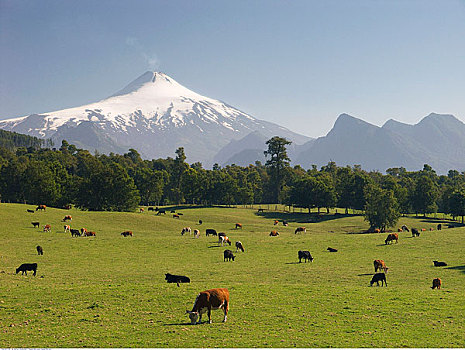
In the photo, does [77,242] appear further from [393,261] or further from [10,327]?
[393,261]

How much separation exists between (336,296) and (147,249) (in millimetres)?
25424

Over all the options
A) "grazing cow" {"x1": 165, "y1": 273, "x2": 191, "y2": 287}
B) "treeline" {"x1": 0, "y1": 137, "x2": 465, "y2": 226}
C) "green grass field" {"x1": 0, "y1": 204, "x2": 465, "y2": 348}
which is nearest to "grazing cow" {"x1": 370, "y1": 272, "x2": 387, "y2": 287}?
"green grass field" {"x1": 0, "y1": 204, "x2": 465, "y2": 348}

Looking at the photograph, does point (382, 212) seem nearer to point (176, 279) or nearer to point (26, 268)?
point (176, 279)

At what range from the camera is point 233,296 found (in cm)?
2011

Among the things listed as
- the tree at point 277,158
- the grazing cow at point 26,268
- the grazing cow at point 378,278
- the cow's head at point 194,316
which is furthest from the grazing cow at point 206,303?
the tree at point 277,158

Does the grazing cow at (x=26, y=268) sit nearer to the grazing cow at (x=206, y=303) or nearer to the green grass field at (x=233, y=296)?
the green grass field at (x=233, y=296)

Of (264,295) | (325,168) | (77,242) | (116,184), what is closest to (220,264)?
(264,295)

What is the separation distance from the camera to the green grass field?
47.1 ft

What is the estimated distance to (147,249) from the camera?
4119 centimetres

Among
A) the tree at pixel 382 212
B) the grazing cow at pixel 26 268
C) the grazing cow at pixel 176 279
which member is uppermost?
the tree at pixel 382 212

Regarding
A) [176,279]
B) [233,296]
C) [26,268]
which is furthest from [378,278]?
[26,268]

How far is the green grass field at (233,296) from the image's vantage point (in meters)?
14.3

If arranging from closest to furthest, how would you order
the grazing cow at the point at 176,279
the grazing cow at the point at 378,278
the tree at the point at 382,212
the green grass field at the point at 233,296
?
the green grass field at the point at 233,296
the grazing cow at the point at 176,279
the grazing cow at the point at 378,278
the tree at the point at 382,212

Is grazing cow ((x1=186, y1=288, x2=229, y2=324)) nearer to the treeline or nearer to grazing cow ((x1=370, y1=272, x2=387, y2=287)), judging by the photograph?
grazing cow ((x1=370, y1=272, x2=387, y2=287))
